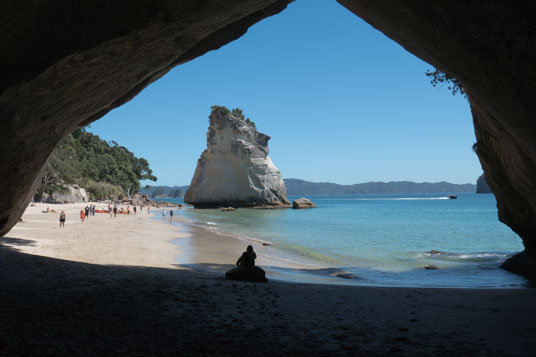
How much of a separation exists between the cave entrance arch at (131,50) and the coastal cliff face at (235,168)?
5335 cm

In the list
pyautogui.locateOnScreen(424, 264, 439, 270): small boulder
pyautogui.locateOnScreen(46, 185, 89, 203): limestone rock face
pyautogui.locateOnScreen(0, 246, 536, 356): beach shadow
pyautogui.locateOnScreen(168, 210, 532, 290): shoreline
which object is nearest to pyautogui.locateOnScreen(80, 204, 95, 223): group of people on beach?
pyautogui.locateOnScreen(168, 210, 532, 290): shoreline

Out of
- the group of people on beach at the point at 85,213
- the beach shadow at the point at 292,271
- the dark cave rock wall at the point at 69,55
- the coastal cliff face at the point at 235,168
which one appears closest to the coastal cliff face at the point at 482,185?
the coastal cliff face at the point at 235,168

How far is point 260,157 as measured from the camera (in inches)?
2389

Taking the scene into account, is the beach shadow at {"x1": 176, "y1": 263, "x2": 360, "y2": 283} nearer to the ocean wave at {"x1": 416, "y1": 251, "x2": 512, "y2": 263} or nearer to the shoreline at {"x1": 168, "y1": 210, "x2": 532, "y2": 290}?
the shoreline at {"x1": 168, "y1": 210, "x2": 532, "y2": 290}

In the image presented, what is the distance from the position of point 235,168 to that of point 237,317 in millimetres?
56390

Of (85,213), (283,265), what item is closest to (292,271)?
(283,265)

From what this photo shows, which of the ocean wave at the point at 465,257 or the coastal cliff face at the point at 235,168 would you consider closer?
the ocean wave at the point at 465,257

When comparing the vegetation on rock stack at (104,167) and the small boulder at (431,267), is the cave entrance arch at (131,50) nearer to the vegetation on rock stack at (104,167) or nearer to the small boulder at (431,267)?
the small boulder at (431,267)

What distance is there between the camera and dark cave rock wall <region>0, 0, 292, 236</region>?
Result: 12.7 ft

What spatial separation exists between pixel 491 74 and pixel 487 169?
782cm

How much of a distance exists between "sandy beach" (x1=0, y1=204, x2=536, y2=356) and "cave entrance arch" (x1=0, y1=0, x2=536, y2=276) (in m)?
2.17

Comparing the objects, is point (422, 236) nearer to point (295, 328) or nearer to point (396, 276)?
point (396, 276)

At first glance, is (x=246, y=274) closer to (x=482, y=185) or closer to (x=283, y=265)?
(x=283, y=265)

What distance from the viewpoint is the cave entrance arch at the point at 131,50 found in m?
3.46
